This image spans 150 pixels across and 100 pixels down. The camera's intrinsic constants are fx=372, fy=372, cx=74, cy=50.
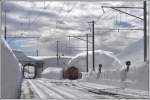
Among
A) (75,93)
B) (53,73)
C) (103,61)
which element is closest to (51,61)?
(53,73)

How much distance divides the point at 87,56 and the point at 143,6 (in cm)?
3105

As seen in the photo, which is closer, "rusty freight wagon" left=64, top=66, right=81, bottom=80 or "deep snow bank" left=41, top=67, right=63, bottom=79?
"rusty freight wagon" left=64, top=66, right=81, bottom=80

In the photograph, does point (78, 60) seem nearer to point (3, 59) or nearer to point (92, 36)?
point (92, 36)

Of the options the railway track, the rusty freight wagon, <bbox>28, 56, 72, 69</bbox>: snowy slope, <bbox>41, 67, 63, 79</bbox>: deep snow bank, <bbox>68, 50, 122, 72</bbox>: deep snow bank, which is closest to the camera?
the railway track

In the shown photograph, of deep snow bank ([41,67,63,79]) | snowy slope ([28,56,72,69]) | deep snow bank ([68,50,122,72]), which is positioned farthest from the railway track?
snowy slope ([28,56,72,69])

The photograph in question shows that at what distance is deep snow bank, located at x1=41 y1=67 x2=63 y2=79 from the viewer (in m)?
58.2

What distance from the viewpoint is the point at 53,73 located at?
60.4m

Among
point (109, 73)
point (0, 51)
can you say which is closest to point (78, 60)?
point (109, 73)

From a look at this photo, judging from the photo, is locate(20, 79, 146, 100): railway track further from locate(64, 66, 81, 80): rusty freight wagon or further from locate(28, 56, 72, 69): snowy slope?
locate(28, 56, 72, 69): snowy slope

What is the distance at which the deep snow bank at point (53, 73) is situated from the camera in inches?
2291

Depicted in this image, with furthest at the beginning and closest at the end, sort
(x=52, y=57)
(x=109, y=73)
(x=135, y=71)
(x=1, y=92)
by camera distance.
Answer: (x=52, y=57) → (x=109, y=73) → (x=135, y=71) → (x=1, y=92)

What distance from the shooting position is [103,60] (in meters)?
52.6

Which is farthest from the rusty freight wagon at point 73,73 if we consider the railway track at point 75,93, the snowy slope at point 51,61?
the railway track at point 75,93

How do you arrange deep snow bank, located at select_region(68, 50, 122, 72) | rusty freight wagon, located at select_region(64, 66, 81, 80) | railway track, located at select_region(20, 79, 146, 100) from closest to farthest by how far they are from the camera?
railway track, located at select_region(20, 79, 146, 100) → deep snow bank, located at select_region(68, 50, 122, 72) → rusty freight wagon, located at select_region(64, 66, 81, 80)
